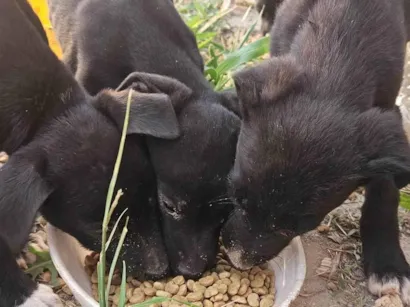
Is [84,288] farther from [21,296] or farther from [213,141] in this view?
[213,141]

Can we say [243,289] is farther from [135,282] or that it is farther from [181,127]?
[181,127]

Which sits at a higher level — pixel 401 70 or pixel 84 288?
pixel 401 70

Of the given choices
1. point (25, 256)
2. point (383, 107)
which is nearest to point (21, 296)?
point (25, 256)

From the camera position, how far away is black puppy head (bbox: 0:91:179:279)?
279 centimetres

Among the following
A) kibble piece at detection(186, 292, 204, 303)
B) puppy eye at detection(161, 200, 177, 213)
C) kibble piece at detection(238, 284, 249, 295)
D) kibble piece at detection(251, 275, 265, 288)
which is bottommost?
kibble piece at detection(251, 275, 265, 288)

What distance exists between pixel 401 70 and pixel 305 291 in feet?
3.77

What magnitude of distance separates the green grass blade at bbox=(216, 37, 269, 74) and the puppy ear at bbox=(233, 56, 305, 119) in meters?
1.59

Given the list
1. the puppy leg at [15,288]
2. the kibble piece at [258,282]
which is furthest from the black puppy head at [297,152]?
the puppy leg at [15,288]

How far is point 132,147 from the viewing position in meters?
2.90

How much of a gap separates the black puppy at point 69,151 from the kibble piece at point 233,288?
0.31 metres

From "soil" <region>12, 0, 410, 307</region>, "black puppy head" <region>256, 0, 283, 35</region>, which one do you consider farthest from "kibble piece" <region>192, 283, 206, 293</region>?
"black puppy head" <region>256, 0, 283, 35</region>

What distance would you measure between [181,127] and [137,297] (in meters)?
0.77

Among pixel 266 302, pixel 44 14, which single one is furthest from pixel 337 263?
pixel 44 14

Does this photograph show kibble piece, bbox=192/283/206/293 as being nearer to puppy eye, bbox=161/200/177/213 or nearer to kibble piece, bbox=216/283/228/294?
kibble piece, bbox=216/283/228/294
